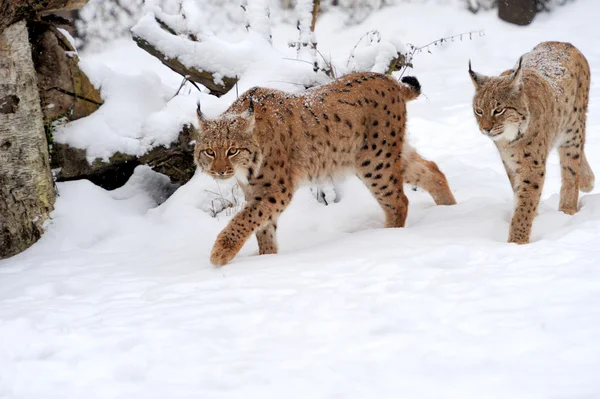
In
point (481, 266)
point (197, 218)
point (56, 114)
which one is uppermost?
point (56, 114)

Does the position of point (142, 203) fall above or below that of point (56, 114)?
below

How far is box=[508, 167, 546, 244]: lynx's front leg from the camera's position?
4.66 meters

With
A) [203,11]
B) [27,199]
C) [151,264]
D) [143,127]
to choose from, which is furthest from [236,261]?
[203,11]

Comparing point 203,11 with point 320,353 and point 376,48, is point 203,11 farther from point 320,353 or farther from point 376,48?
point 320,353

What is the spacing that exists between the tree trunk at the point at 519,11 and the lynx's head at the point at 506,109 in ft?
37.2

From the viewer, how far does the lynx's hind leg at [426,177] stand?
6070 mm

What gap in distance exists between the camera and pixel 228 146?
478cm

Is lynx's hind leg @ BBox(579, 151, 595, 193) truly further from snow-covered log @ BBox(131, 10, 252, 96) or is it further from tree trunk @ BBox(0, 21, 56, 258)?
tree trunk @ BBox(0, 21, 56, 258)

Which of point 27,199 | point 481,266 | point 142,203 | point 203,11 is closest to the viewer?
point 481,266

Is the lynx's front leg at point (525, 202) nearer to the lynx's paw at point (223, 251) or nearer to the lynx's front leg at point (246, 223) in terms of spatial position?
the lynx's front leg at point (246, 223)

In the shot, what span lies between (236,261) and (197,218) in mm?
1443

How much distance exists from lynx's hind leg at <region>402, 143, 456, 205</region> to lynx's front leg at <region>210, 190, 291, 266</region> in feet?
4.93

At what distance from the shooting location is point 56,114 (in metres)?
6.29

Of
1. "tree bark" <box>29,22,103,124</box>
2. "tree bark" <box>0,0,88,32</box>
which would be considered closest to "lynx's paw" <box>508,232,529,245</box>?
"tree bark" <box>0,0,88,32</box>
